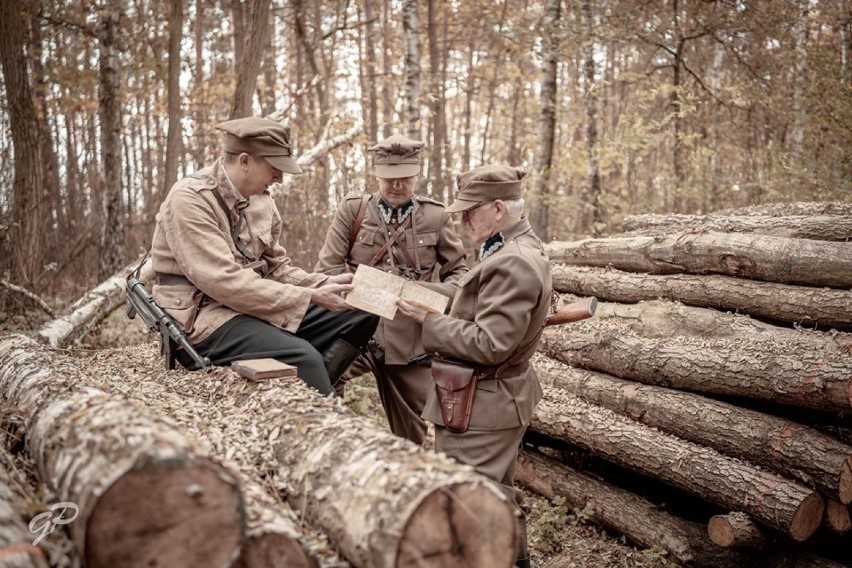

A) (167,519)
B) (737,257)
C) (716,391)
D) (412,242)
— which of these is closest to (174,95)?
(412,242)

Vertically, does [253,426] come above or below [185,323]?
below

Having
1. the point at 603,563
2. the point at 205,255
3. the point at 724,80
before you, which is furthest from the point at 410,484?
the point at 724,80

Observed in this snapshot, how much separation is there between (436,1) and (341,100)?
153 inches

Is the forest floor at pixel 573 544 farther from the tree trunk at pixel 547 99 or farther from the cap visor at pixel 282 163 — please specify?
the tree trunk at pixel 547 99

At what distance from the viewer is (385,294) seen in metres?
4.41

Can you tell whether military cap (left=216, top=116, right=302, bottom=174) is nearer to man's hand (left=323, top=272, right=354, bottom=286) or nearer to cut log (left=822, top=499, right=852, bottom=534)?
man's hand (left=323, top=272, right=354, bottom=286)

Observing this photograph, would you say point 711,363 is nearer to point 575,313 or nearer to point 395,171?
point 575,313

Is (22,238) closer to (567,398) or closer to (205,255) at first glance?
(205,255)

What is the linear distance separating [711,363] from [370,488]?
12.0ft

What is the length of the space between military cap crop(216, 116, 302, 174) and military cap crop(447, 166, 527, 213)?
1036 mm

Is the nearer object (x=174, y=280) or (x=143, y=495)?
(x=143, y=495)

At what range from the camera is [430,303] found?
4.32m

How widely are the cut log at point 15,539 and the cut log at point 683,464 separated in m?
4.21

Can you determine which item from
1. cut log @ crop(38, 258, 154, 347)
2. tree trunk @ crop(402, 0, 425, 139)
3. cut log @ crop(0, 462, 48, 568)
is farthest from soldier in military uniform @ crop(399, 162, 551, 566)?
tree trunk @ crop(402, 0, 425, 139)
